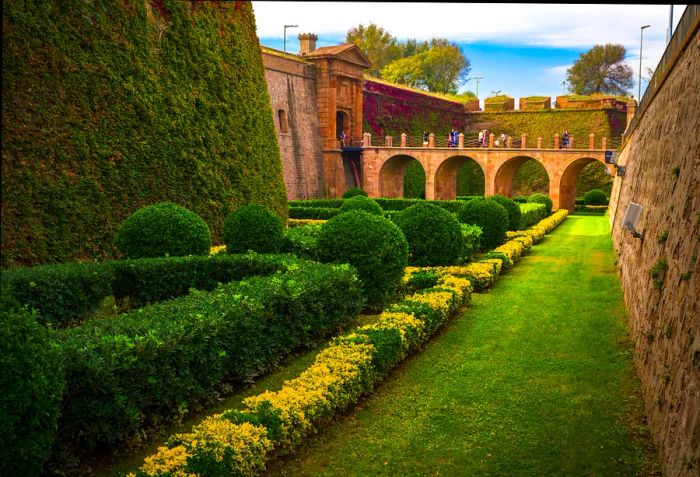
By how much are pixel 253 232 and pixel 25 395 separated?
893 cm

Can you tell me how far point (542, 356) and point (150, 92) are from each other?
11288 mm

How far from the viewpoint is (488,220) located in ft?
54.0

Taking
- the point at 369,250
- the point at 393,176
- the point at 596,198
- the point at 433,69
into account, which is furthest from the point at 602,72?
the point at 369,250

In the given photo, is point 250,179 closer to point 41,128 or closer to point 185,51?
point 185,51

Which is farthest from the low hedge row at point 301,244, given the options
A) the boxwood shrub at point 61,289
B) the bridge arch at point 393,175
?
the bridge arch at point 393,175

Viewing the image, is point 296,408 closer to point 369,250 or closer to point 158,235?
point 369,250

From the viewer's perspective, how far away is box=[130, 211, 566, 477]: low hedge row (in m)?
4.23

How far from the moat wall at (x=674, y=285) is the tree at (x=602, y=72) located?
57081 millimetres

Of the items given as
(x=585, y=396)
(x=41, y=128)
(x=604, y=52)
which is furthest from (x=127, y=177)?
(x=604, y=52)

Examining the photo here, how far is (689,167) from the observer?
210 inches

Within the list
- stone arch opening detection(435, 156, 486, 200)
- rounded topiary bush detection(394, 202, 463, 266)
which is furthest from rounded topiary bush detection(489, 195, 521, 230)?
stone arch opening detection(435, 156, 486, 200)

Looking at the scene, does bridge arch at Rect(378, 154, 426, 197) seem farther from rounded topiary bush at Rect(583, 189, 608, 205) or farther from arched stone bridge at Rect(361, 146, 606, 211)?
rounded topiary bush at Rect(583, 189, 608, 205)

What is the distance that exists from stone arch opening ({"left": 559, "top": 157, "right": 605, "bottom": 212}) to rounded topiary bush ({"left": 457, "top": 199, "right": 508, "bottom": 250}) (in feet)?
61.5

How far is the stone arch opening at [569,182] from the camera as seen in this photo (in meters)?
33.6
